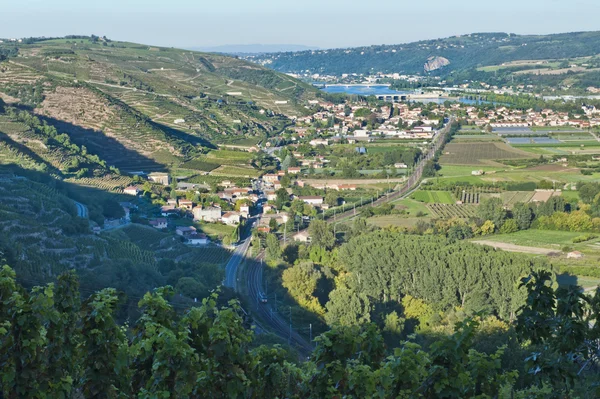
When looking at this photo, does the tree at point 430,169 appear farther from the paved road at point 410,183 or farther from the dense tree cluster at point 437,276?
the dense tree cluster at point 437,276

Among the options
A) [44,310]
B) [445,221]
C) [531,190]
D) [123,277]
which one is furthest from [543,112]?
[44,310]

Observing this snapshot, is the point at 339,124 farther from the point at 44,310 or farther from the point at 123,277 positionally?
the point at 44,310

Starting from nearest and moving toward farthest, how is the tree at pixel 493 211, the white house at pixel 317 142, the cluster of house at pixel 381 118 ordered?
the tree at pixel 493 211 < the white house at pixel 317 142 < the cluster of house at pixel 381 118

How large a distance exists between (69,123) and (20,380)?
3657 centimetres

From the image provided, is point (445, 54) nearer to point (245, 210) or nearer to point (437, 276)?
point (245, 210)

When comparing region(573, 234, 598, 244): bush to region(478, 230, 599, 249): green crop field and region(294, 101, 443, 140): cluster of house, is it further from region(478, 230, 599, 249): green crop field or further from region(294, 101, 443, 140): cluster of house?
region(294, 101, 443, 140): cluster of house

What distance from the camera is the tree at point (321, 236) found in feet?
80.2

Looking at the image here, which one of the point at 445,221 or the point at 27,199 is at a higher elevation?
the point at 27,199

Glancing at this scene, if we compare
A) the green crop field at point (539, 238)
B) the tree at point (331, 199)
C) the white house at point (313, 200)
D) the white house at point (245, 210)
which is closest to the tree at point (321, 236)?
the white house at point (245, 210)

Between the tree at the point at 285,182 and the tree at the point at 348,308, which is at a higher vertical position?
the tree at the point at 348,308

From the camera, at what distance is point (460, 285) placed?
18484 millimetres

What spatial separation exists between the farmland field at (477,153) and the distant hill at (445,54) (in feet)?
251

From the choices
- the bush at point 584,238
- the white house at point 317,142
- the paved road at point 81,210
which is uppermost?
the paved road at point 81,210

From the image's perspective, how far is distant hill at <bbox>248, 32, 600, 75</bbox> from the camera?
407 ft
